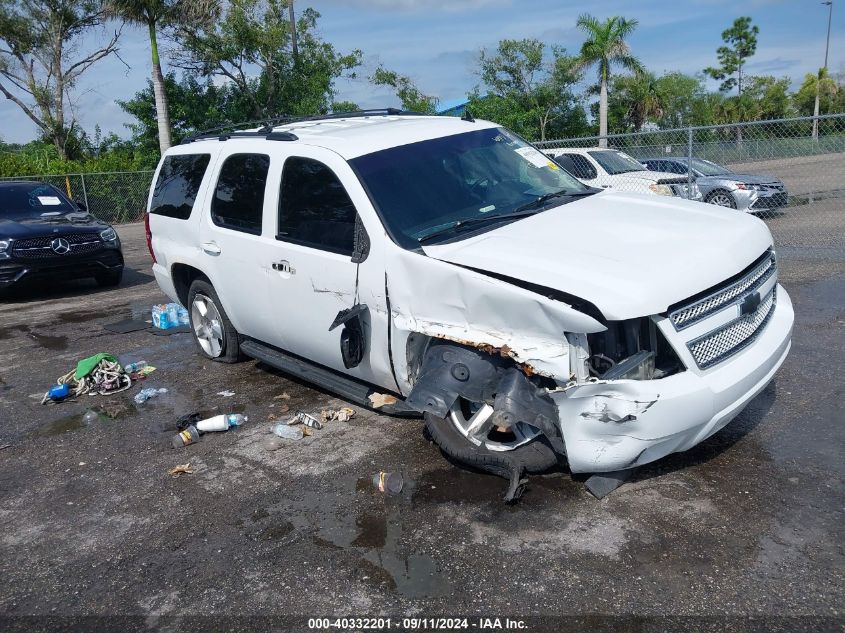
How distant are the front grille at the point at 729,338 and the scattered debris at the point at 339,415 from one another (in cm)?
254

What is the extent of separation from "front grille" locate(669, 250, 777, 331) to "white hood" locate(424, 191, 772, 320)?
67 millimetres

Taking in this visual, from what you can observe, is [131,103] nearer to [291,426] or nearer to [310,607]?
[291,426]

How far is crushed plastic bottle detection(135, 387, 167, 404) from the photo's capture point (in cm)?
603

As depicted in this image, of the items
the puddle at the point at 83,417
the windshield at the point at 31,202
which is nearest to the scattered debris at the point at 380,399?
the puddle at the point at 83,417

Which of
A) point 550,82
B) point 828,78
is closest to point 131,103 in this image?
point 550,82

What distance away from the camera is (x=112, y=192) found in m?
23.2

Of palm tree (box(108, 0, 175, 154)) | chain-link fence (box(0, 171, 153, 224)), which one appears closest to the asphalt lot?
chain-link fence (box(0, 171, 153, 224))

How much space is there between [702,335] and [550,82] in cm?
3977

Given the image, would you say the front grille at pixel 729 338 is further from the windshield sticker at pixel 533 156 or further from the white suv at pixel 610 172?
the white suv at pixel 610 172

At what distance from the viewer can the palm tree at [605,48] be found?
34.7 metres

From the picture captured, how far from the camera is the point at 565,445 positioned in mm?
3615

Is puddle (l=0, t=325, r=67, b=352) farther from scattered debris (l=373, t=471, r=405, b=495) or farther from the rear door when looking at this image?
scattered debris (l=373, t=471, r=405, b=495)

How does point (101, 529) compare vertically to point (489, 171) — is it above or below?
below

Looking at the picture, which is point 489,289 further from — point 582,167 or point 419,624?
point 582,167
